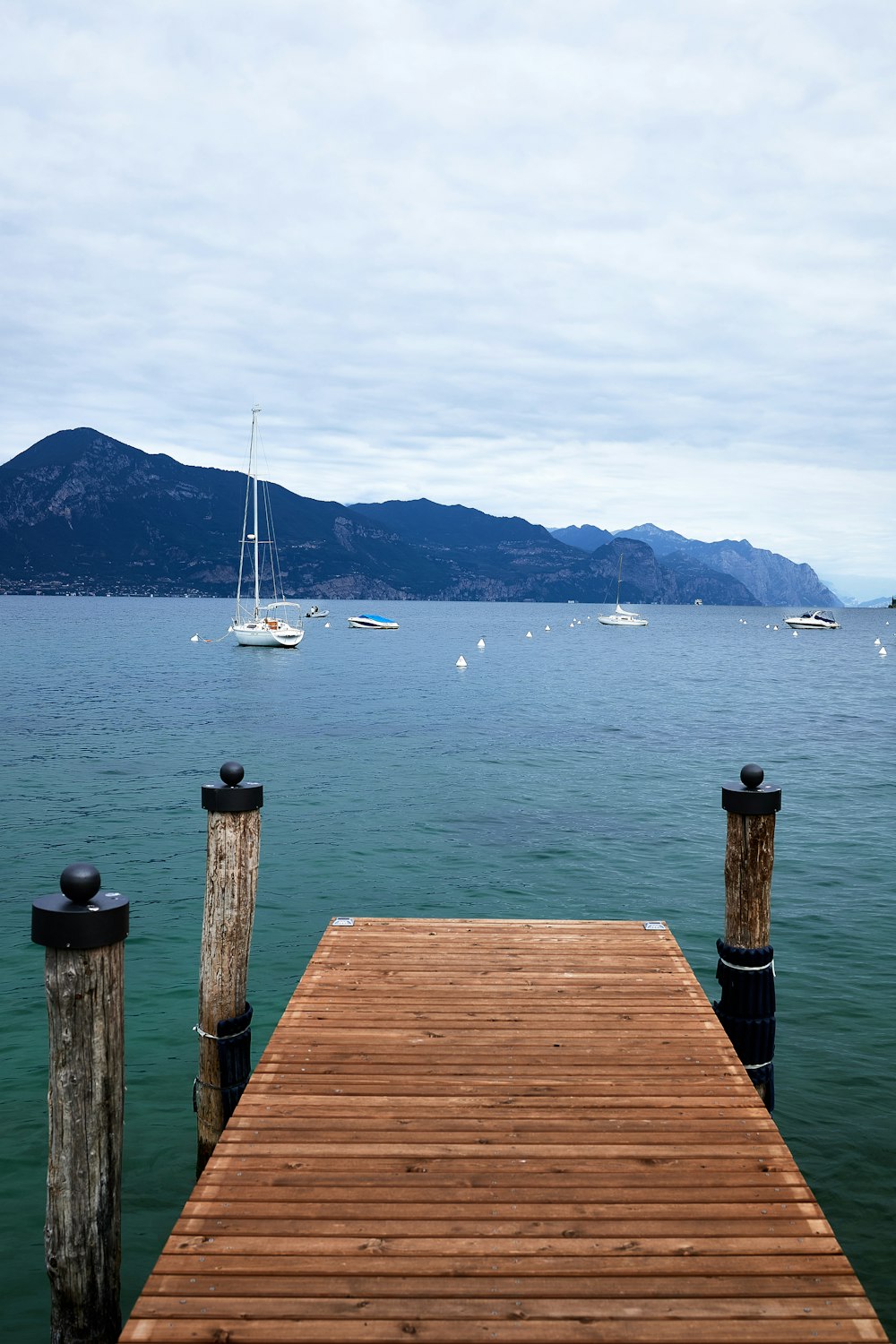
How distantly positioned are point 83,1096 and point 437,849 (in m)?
14.0

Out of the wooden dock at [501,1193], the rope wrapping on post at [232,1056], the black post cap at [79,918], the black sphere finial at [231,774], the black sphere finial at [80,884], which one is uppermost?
the black sphere finial at [231,774]

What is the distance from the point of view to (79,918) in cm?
469

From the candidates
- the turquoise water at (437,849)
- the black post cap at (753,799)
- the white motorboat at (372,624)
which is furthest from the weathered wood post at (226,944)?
the white motorboat at (372,624)

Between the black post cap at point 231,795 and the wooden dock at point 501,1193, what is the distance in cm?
169

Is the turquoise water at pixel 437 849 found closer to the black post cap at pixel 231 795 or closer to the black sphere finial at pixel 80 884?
the black post cap at pixel 231 795

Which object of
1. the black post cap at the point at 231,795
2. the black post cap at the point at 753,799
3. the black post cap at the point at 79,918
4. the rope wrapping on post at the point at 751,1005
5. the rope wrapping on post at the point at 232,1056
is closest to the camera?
the black post cap at the point at 79,918

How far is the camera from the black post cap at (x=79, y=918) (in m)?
4.69

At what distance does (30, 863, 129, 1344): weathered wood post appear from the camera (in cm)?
474

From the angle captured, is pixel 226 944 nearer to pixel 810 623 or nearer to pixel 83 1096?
pixel 83 1096

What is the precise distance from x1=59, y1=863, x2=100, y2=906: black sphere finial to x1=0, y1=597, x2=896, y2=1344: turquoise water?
3.75m

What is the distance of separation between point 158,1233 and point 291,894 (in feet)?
28.1

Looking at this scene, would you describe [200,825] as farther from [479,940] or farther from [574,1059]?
[574,1059]

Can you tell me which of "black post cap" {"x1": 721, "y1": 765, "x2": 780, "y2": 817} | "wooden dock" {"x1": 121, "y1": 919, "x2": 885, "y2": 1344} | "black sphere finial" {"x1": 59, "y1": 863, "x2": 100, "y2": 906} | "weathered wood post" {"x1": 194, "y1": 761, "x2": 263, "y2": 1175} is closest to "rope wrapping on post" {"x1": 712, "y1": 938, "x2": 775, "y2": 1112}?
"wooden dock" {"x1": 121, "y1": 919, "x2": 885, "y2": 1344}

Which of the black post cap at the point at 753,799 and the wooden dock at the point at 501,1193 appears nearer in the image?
the wooden dock at the point at 501,1193
